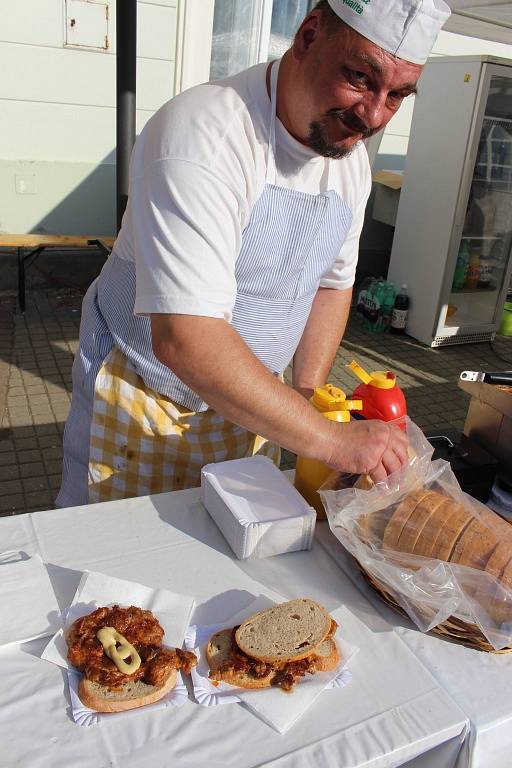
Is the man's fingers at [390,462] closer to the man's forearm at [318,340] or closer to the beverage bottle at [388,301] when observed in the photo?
the man's forearm at [318,340]

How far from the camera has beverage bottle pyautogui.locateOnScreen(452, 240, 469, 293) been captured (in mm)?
6035

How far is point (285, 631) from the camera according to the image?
1.17 metres

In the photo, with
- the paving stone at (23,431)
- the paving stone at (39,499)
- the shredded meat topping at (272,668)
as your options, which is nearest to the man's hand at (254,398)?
the shredded meat topping at (272,668)

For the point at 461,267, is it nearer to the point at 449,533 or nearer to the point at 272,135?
the point at 272,135

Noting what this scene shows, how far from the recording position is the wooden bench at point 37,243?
220 inches

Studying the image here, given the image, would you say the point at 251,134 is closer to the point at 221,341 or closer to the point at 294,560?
the point at 221,341

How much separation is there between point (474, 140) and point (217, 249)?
4.66 meters

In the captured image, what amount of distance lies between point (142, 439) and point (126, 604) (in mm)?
579

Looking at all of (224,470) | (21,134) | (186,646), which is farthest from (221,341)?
(21,134)

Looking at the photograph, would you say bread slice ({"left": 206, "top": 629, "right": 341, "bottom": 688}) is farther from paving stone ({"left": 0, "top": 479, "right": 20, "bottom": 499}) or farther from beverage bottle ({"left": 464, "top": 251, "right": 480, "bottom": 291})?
beverage bottle ({"left": 464, "top": 251, "right": 480, "bottom": 291})

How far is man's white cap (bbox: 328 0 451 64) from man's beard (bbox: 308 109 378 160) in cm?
16

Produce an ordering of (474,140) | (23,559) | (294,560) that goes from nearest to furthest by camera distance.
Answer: (23,559), (294,560), (474,140)

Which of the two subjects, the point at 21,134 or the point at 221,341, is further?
the point at 21,134

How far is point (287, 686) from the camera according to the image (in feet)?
3.55
